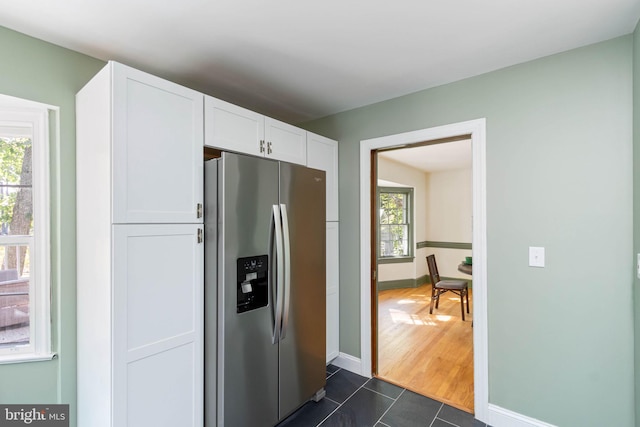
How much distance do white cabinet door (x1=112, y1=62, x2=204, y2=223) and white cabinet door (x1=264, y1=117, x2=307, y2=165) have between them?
0.56 m

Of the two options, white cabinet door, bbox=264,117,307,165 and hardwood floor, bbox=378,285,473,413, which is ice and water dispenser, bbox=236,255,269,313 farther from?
hardwood floor, bbox=378,285,473,413

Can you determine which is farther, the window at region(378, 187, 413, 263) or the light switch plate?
the window at region(378, 187, 413, 263)

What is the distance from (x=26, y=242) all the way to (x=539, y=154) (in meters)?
3.15

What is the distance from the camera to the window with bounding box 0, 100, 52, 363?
5.58 ft

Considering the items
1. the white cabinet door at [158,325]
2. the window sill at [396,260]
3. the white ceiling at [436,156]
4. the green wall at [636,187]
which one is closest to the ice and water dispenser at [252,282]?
the white cabinet door at [158,325]

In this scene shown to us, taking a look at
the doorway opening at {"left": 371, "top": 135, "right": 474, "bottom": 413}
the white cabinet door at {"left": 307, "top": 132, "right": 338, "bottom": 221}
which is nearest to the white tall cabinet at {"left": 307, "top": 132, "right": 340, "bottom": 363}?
the white cabinet door at {"left": 307, "top": 132, "right": 338, "bottom": 221}

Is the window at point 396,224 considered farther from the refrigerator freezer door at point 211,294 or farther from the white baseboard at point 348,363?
the refrigerator freezer door at point 211,294

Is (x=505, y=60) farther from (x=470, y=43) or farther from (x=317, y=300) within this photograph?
(x=317, y=300)

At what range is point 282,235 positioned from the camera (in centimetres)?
196

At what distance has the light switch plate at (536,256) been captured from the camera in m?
1.94

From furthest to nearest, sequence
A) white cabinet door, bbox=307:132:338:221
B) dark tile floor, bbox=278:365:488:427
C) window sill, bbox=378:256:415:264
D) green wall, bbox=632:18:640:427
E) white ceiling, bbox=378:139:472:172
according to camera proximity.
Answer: window sill, bbox=378:256:415:264
white ceiling, bbox=378:139:472:172
white cabinet door, bbox=307:132:338:221
dark tile floor, bbox=278:365:488:427
green wall, bbox=632:18:640:427

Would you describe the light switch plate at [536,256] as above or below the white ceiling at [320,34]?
below

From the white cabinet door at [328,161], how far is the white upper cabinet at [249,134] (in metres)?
0.10

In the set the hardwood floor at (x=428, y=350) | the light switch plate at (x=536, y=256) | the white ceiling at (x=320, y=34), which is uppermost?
the white ceiling at (x=320, y=34)
